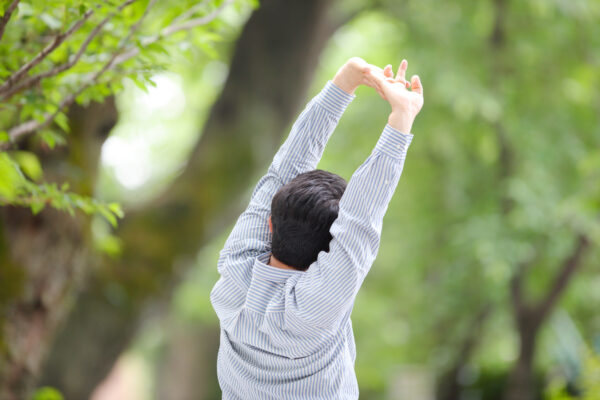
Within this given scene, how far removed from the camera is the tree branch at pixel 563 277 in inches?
257

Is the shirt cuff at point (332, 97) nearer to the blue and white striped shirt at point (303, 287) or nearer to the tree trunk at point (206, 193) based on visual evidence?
the blue and white striped shirt at point (303, 287)

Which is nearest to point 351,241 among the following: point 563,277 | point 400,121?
point 400,121

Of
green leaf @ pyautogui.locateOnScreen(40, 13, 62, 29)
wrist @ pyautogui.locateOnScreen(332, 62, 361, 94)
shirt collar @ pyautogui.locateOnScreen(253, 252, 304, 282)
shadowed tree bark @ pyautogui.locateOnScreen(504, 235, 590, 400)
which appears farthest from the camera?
shadowed tree bark @ pyautogui.locateOnScreen(504, 235, 590, 400)

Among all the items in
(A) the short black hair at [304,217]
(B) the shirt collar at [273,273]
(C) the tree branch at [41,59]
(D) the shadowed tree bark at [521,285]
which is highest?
(C) the tree branch at [41,59]

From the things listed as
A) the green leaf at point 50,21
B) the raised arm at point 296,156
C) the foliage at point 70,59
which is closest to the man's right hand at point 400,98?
the raised arm at point 296,156

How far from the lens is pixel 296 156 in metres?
1.63

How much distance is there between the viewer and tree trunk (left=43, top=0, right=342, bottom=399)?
4617 millimetres

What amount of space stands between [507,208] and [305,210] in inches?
232

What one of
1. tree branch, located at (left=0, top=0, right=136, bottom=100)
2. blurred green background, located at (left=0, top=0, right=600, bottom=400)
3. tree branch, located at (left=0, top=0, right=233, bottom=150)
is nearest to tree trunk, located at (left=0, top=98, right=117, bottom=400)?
→ blurred green background, located at (left=0, top=0, right=600, bottom=400)

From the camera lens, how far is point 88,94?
191cm

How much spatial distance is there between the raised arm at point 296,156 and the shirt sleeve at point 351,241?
26 centimetres

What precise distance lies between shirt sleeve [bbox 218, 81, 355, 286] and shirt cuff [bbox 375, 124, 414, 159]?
304mm

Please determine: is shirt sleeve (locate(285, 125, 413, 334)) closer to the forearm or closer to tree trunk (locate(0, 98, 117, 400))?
the forearm

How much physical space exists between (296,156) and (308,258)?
30cm
